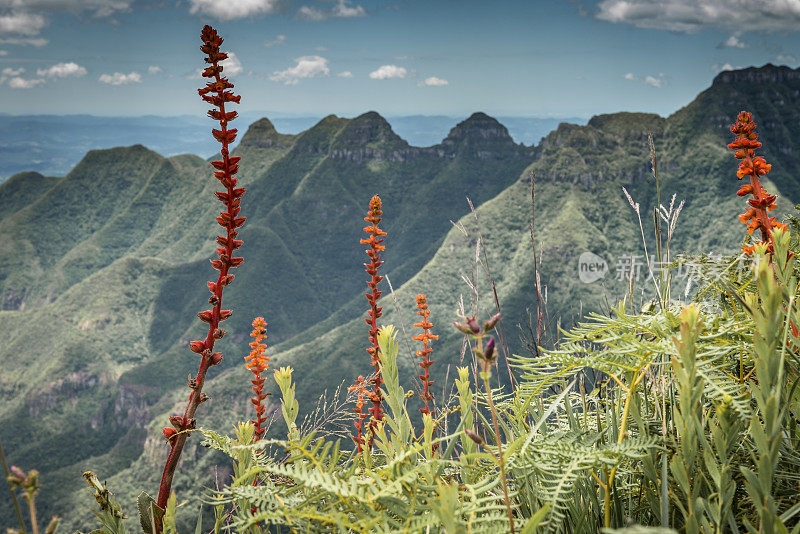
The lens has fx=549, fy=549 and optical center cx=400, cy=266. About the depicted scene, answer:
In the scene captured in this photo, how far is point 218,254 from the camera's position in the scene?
1.23m

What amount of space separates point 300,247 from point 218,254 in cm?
16499

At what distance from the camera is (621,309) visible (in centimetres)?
113

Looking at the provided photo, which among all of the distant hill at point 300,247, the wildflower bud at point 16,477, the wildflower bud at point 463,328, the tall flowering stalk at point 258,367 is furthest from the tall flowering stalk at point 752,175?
the distant hill at point 300,247

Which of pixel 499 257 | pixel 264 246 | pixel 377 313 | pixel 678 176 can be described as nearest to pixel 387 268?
pixel 264 246

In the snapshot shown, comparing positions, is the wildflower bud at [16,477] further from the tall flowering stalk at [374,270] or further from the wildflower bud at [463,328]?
the tall flowering stalk at [374,270]

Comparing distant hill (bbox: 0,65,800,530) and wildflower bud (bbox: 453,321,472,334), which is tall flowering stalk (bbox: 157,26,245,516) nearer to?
wildflower bud (bbox: 453,321,472,334)

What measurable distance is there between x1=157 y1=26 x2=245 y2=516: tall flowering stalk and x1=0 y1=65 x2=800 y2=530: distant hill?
62.9 metres

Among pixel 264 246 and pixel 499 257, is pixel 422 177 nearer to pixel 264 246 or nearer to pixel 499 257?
pixel 264 246

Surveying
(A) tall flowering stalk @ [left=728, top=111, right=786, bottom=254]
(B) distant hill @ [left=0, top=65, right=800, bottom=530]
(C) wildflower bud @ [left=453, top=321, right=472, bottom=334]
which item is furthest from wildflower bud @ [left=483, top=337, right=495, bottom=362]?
(B) distant hill @ [left=0, top=65, right=800, bottom=530]

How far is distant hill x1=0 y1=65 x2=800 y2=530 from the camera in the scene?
327ft

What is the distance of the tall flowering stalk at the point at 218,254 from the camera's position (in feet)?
3.43

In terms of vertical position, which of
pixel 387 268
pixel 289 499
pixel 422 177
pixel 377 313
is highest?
pixel 422 177

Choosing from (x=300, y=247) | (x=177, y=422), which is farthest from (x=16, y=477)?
(x=300, y=247)

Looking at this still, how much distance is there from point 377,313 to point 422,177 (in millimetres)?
179625
